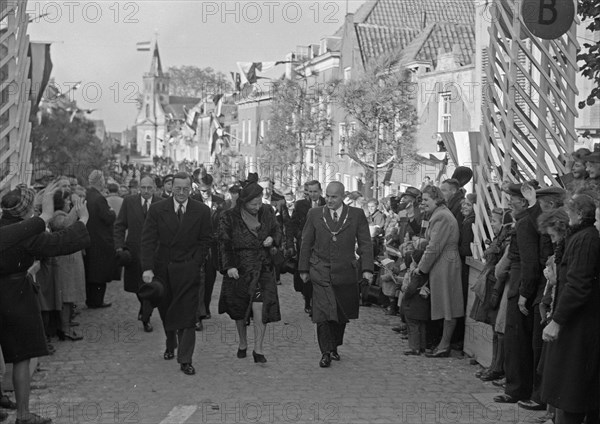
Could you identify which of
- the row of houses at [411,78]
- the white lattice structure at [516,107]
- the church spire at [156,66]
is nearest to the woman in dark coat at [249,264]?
the white lattice structure at [516,107]

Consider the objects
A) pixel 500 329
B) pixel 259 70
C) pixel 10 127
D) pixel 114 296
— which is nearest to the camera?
pixel 500 329

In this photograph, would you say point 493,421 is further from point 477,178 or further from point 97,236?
point 97,236

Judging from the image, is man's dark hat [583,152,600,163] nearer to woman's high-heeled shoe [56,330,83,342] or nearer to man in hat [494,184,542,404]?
man in hat [494,184,542,404]

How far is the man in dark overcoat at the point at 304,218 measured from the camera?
13023 mm

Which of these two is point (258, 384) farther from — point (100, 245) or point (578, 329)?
point (100, 245)

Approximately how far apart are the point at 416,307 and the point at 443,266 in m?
0.58

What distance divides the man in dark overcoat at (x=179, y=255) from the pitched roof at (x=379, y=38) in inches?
1192

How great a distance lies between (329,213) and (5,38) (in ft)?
12.8

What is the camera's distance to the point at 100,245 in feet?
41.6

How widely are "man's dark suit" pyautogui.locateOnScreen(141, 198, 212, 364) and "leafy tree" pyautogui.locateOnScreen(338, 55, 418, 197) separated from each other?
65.8 ft

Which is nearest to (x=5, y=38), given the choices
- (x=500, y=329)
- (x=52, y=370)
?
(x=52, y=370)

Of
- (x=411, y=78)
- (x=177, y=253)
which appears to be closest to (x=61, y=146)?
(x=411, y=78)

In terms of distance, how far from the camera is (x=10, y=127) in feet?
28.7

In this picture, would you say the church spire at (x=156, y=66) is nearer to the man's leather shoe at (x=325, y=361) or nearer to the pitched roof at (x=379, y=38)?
the pitched roof at (x=379, y=38)
